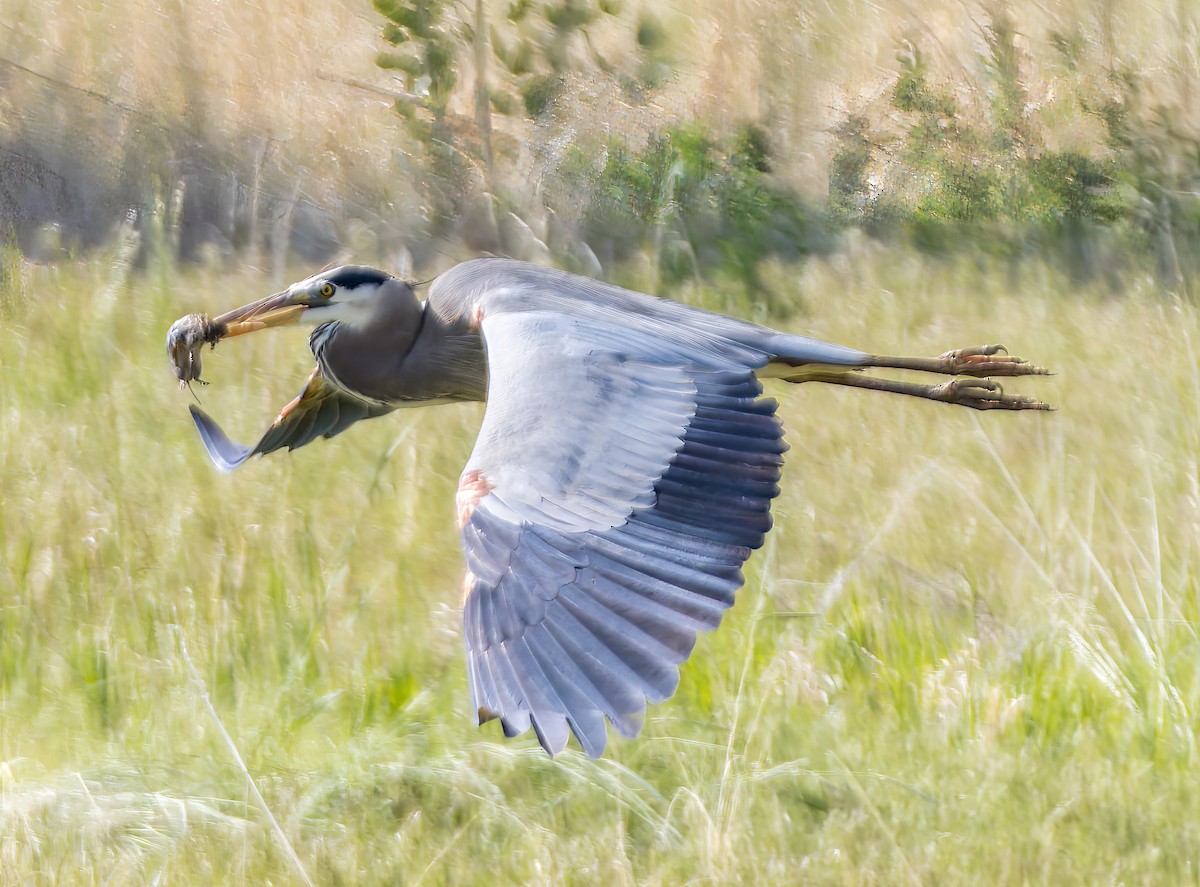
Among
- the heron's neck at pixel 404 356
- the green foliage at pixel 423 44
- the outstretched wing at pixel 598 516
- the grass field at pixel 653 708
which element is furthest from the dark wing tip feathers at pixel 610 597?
the green foliage at pixel 423 44

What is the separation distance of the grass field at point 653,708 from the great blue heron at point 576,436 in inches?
14.3

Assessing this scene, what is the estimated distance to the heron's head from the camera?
4121 mm

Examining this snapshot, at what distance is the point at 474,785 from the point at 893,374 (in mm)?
3184

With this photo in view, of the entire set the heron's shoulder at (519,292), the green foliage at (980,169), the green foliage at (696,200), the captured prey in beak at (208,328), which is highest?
the green foliage at (980,169)

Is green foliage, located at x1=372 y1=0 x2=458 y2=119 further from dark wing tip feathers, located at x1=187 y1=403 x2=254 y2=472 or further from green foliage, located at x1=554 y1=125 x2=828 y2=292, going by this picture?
dark wing tip feathers, located at x1=187 y1=403 x2=254 y2=472

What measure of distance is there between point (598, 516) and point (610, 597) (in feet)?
0.74

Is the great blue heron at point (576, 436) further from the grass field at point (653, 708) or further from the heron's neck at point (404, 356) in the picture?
the grass field at point (653, 708)

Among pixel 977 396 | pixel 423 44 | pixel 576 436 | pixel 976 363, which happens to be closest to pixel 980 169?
pixel 423 44

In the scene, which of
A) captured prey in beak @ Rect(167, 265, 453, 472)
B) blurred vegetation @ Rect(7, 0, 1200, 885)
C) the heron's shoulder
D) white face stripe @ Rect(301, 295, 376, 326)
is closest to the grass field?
blurred vegetation @ Rect(7, 0, 1200, 885)

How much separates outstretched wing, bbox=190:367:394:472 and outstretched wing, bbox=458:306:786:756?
32.4 inches

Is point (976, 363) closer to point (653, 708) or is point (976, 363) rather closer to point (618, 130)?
point (653, 708)

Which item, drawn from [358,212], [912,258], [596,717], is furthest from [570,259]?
[596,717]

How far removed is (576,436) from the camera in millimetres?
3100

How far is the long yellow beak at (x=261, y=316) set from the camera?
13.1ft
